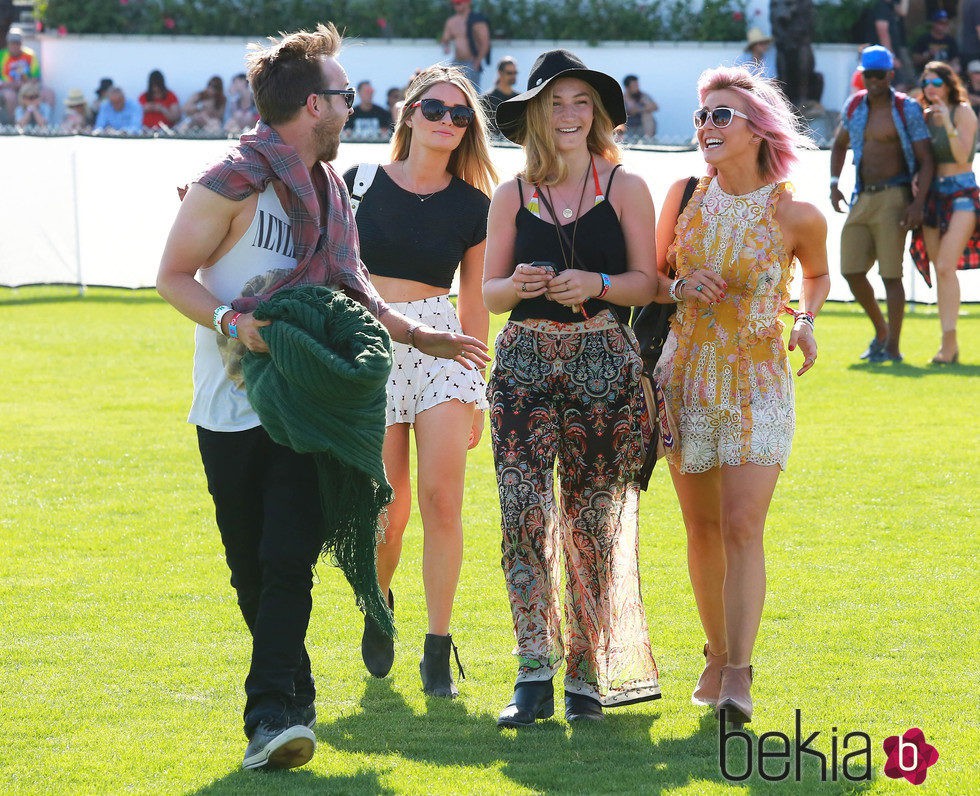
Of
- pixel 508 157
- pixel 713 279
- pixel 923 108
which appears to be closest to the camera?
pixel 713 279

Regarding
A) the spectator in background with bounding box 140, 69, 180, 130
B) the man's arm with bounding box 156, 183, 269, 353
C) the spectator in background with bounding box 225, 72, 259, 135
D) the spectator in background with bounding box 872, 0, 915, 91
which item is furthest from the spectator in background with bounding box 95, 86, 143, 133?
the man's arm with bounding box 156, 183, 269, 353

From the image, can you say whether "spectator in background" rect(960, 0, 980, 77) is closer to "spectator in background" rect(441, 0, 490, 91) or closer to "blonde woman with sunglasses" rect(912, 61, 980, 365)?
"spectator in background" rect(441, 0, 490, 91)

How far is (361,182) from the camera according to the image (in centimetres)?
560

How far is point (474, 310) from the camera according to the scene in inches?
220

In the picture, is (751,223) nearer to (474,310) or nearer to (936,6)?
(474,310)

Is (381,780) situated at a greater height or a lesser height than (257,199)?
lesser

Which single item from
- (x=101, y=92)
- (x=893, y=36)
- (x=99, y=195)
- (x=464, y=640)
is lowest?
(x=464, y=640)

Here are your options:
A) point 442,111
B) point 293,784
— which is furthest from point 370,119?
point 293,784

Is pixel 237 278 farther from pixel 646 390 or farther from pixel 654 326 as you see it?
pixel 654 326

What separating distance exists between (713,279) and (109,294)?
15193mm

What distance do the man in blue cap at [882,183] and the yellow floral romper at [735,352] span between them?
7.81 m

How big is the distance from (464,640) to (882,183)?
318 inches

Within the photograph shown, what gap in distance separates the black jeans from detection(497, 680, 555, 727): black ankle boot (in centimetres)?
68

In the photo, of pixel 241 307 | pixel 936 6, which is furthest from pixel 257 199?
pixel 936 6
